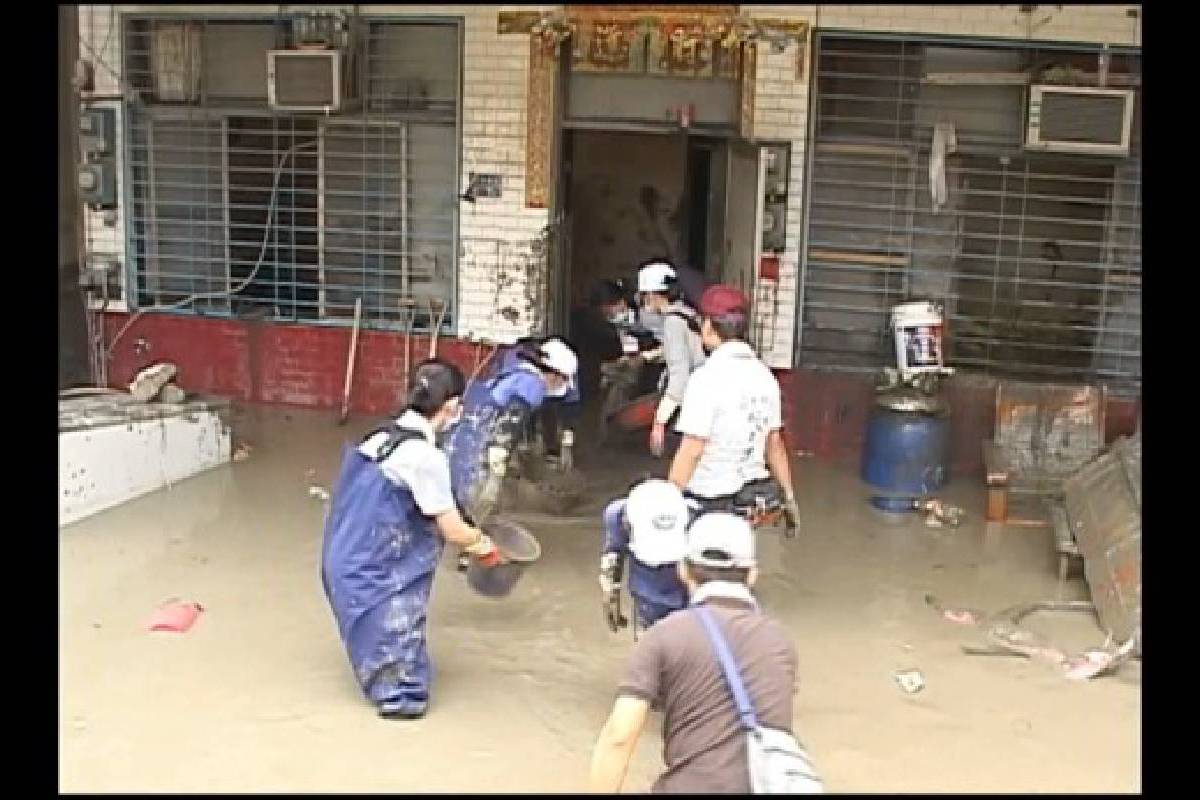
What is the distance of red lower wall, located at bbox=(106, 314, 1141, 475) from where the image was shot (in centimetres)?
895

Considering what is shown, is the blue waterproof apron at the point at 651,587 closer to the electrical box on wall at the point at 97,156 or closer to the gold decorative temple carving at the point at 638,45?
the gold decorative temple carving at the point at 638,45

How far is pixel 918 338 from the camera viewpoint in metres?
8.09

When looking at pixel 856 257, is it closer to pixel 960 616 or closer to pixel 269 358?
pixel 960 616

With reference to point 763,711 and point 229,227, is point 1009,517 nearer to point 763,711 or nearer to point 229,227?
→ point 763,711

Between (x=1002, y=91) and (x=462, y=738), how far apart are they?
5.60 metres

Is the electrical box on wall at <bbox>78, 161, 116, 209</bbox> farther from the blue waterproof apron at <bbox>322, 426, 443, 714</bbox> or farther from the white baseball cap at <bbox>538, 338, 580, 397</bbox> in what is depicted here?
the blue waterproof apron at <bbox>322, 426, 443, 714</bbox>

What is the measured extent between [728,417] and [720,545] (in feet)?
5.78


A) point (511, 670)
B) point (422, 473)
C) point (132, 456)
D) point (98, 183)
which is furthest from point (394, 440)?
point (98, 183)

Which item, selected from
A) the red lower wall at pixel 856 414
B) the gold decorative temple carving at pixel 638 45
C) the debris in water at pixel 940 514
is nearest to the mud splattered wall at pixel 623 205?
the gold decorative temple carving at pixel 638 45

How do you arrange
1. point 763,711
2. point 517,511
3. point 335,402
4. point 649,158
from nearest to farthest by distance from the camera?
point 763,711 → point 517,511 → point 335,402 → point 649,158

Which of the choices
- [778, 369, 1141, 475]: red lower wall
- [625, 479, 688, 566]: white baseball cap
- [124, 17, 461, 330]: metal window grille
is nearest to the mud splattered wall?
[124, 17, 461, 330]: metal window grille

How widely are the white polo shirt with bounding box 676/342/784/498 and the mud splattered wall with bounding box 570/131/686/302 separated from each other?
6785mm

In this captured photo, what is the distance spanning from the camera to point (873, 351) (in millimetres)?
8992

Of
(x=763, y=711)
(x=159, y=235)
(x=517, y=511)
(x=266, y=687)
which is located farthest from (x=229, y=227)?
(x=763, y=711)
